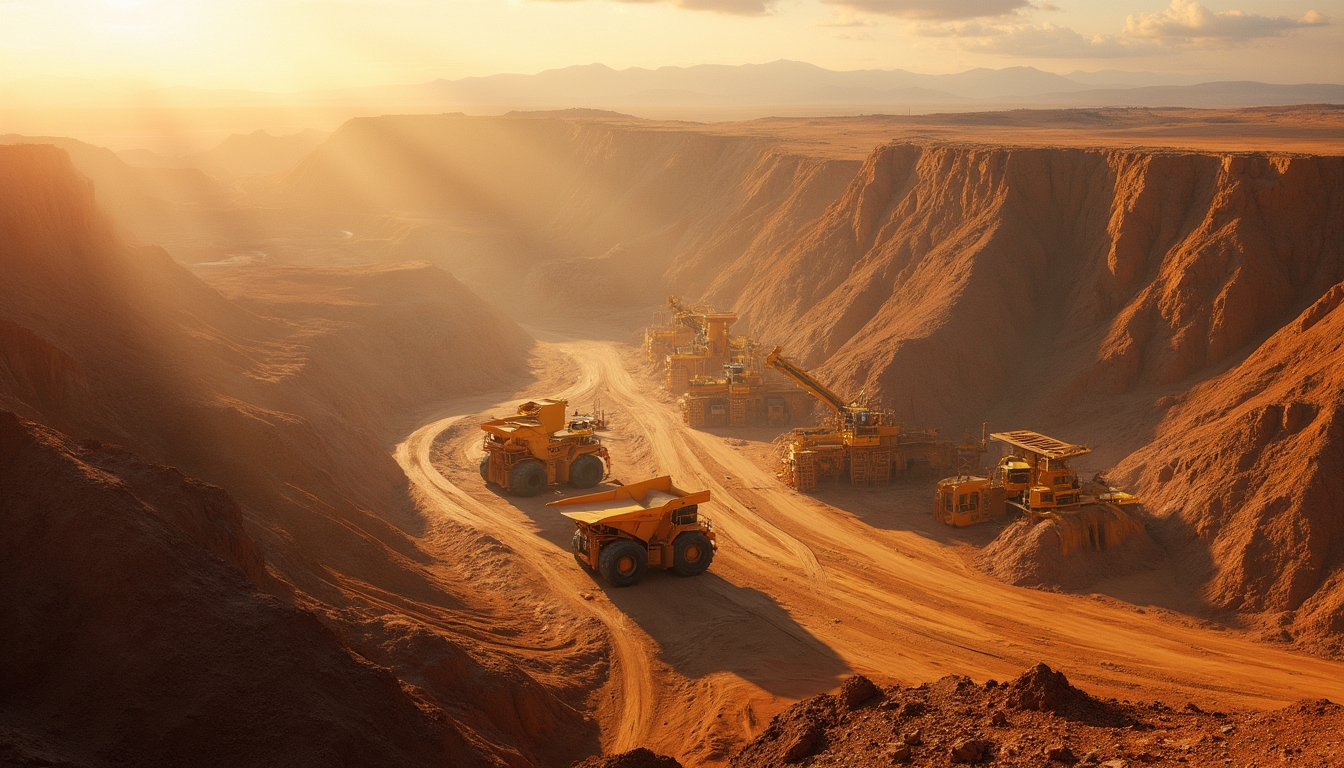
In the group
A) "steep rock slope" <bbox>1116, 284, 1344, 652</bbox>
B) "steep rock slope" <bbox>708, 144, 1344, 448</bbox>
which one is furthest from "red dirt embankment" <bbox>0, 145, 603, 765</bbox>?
"steep rock slope" <bbox>708, 144, 1344, 448</bbox>

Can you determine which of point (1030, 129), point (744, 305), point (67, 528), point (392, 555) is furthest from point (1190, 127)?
point (67, 528)

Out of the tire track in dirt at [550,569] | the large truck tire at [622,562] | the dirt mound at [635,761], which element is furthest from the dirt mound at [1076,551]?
the dirt mound at [635,761]

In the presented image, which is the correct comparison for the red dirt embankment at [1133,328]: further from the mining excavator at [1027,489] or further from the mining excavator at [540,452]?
the mining excavator at [540,452]

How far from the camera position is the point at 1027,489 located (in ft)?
92.1

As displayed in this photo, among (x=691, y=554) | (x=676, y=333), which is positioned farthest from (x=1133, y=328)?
(x=676, y=333)

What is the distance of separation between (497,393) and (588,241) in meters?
35.4

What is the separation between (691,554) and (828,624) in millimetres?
3892

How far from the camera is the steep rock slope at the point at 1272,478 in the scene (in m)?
22.9

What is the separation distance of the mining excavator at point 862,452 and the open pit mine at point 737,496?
5.1 inches

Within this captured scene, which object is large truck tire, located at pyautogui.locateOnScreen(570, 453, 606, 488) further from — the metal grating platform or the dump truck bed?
the metal grating platform

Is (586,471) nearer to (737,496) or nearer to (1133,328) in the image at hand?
(737,496)

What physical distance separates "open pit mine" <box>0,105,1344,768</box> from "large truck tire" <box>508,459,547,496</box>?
0.20 m

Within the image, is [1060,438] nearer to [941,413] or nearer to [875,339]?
[941,413]

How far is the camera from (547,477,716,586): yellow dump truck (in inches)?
949
